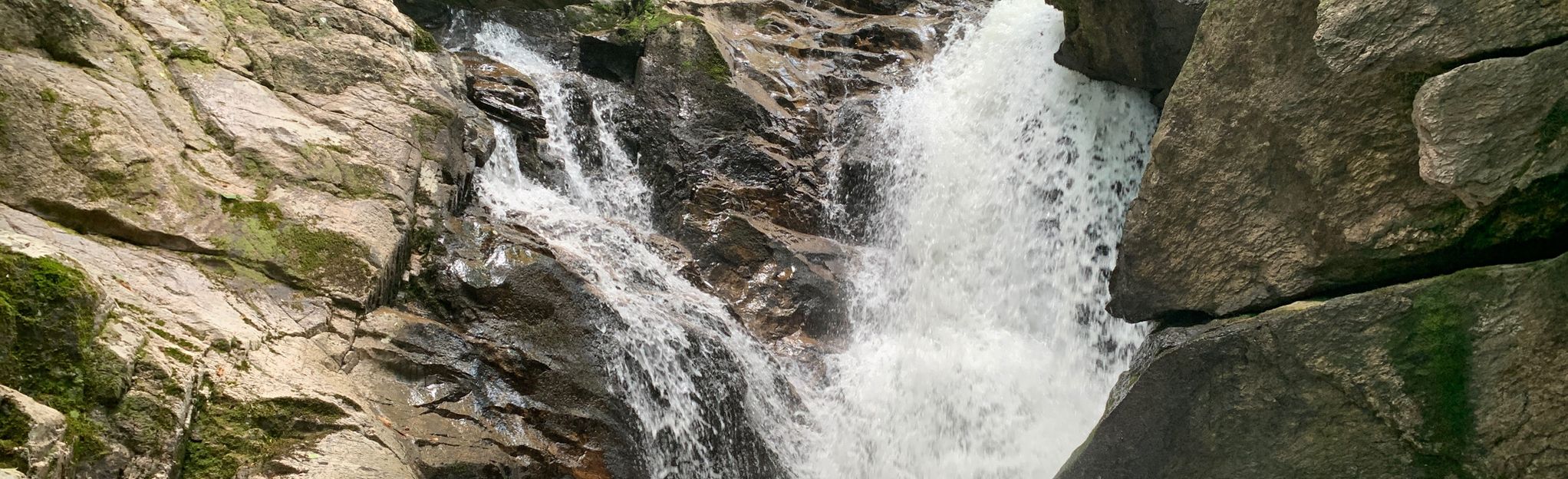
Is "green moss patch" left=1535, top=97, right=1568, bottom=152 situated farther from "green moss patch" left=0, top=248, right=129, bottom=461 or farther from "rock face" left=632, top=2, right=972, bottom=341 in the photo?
"rock face" left=632, top=2, right=972, bottom=341

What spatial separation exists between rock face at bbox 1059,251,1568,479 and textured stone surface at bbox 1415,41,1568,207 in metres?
0.45

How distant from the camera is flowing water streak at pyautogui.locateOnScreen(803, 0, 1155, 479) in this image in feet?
28.0

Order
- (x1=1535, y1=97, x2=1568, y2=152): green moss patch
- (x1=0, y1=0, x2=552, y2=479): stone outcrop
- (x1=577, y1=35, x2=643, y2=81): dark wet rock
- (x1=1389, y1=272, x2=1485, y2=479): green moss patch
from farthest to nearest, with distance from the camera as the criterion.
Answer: (x1=577, y1=35, x2=643, y2=81): dark wet rock, (x1=1389, y1=272, x2=1485, y2=479): green moss patch, (x1=1535, y1=97, x2=1568, y2=152): green moss patch, (x1=0, y1=0, x2=552, y2=479): stone outcrop

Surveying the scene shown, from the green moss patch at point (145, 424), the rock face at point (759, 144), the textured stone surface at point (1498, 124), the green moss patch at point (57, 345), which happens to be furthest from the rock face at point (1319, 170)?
the green moss patch at point (57, 345)

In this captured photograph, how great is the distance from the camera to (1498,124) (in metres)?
3.99

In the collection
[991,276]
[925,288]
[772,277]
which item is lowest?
[772,277]

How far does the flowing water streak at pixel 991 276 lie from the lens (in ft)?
28.0

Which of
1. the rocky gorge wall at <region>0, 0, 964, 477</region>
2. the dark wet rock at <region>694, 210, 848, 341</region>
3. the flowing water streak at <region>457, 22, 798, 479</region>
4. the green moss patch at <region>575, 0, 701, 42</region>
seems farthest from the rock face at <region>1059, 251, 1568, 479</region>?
the green moss patch at <region>575, 0, 701, 42</region>

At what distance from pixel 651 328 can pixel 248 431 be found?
12.2 ft

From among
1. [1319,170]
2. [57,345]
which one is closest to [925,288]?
[1319,170]

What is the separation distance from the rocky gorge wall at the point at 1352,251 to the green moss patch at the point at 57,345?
16.5 feet

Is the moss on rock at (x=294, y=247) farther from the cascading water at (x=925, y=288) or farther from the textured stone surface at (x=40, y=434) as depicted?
the textured stone surface at (x=40, y=434)

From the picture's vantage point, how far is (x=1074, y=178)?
Result: 414 inches

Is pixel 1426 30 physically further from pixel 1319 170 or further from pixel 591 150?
pixel 591 150
